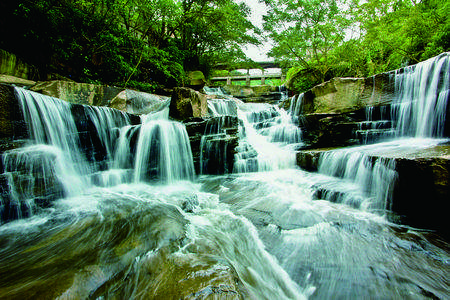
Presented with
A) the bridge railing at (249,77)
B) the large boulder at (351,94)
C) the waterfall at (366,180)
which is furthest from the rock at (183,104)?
the bridge railing at (249,77)

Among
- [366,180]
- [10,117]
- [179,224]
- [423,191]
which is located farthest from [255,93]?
[179,224]

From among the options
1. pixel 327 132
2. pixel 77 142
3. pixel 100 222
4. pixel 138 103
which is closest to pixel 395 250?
pixel 100 222

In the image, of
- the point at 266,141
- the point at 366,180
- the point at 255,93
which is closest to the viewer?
the point at 366,180

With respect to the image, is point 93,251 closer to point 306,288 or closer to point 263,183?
Result: point 306,288

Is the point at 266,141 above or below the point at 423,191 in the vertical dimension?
above

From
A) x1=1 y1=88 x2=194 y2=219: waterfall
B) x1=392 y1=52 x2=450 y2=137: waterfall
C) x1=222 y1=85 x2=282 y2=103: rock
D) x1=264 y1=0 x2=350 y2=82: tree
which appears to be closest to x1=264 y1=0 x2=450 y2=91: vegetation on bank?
x1=264 y1=0 x2=350 y2=82: tree

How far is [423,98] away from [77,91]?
11291mm

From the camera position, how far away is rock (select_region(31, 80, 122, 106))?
6234mm

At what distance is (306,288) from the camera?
216cm

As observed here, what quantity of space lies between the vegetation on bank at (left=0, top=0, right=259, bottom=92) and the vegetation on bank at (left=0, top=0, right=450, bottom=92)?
0.03m

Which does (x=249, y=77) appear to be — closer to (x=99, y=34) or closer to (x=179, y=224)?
(x=99, y=34)

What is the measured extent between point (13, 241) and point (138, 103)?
6775mm

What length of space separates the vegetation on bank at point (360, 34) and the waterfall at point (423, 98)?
237 cm

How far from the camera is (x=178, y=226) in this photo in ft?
9.47
